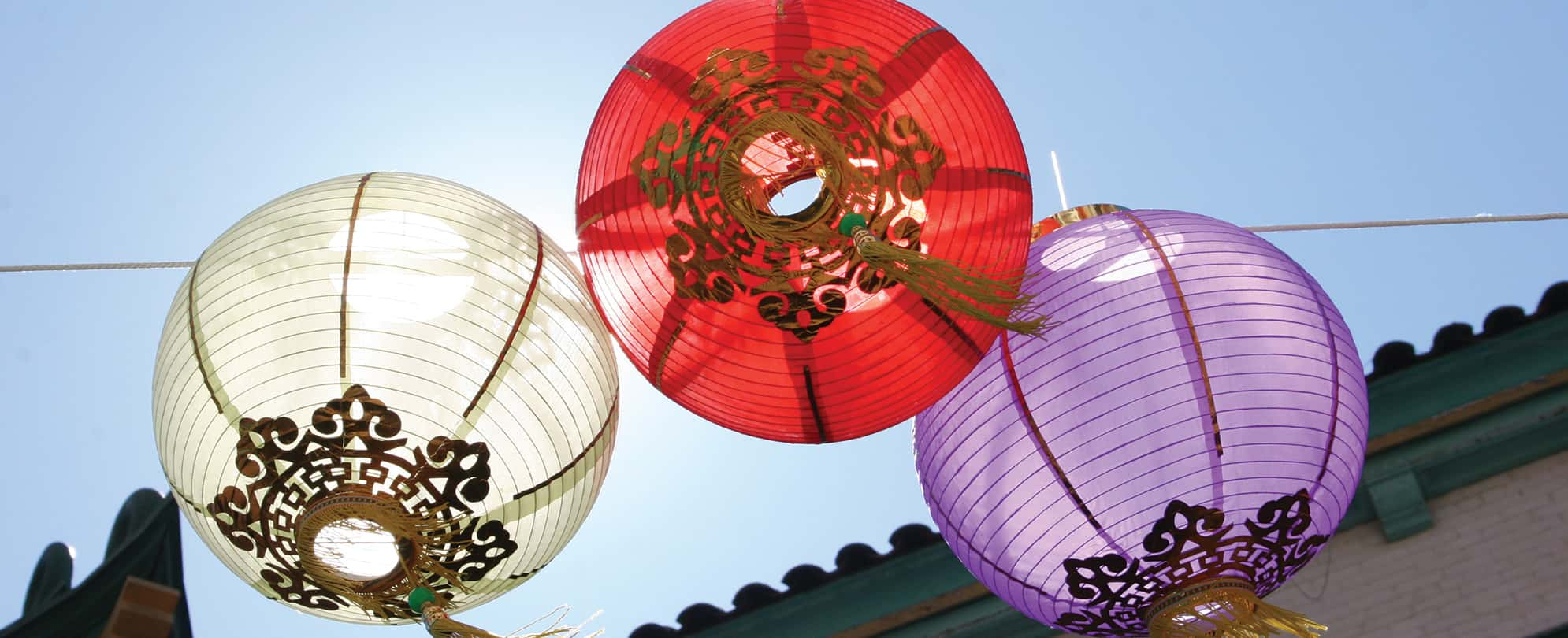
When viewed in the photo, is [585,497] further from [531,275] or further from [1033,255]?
[1033,255]

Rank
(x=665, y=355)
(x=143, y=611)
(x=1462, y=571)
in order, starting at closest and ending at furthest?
(x=665, y=355)
(x=143, y=611)
(x=1462, y=571)

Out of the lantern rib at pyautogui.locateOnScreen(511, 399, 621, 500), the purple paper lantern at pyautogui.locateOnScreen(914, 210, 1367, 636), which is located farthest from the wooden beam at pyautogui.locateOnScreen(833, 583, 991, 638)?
the lantern rib at pyautogui.locateOnScreen(511, 399, 621, 500)

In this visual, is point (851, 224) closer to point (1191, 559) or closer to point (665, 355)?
point (665, 355)

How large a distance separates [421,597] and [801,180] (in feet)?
4.46

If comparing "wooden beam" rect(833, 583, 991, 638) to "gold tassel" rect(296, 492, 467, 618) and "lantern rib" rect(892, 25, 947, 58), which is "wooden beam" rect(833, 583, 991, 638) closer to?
"gold tassel" rect(296, 492, 467, 618)

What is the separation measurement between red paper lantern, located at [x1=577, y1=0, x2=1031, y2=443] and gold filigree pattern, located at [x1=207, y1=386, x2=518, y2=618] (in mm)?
558

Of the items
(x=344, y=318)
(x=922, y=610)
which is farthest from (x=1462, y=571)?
(x=344, y=318)

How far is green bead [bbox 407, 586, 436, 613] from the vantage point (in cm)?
331

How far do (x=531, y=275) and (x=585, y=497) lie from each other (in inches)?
23.8

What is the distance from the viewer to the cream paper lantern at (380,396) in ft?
10.1

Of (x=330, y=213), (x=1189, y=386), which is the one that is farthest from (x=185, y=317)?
(x=1189, y=386)

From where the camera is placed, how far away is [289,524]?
320cm

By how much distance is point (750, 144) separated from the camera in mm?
2984

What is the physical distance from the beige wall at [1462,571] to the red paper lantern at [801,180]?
10.6 ft
